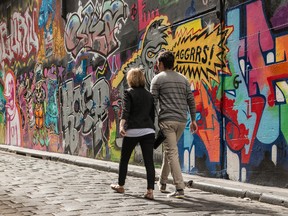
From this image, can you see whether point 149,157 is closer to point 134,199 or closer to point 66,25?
point 134,199

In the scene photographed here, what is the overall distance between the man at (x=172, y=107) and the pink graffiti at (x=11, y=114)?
1381 centimetres

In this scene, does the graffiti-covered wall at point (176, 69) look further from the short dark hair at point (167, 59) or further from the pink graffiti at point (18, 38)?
the short dark hair at point (167, 59)

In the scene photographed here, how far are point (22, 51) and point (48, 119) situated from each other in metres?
4.04

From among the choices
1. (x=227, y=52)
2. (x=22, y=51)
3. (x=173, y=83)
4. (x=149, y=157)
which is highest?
(x=22, y=51)

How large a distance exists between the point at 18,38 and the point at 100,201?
583 inches

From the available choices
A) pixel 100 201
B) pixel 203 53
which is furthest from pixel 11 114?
pixel 100 201

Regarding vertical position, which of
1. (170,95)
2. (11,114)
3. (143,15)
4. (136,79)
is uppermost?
(143,15)

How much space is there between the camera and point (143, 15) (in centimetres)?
1063

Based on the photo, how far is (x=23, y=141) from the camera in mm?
18719

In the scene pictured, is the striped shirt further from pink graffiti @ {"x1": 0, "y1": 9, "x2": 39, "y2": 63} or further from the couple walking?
pink graffiti @ {"x1": 0, "y1": 9, "x2": 39, "y2": 63}

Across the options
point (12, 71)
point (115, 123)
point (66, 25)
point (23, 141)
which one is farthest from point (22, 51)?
point (115, 123)

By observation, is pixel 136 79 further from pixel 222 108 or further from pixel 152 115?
pixel 222 108

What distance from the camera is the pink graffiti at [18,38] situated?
17953mm

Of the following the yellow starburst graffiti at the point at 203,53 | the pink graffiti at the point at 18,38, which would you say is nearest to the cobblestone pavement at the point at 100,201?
the yellow starburst graffiti at the point at 203,53
